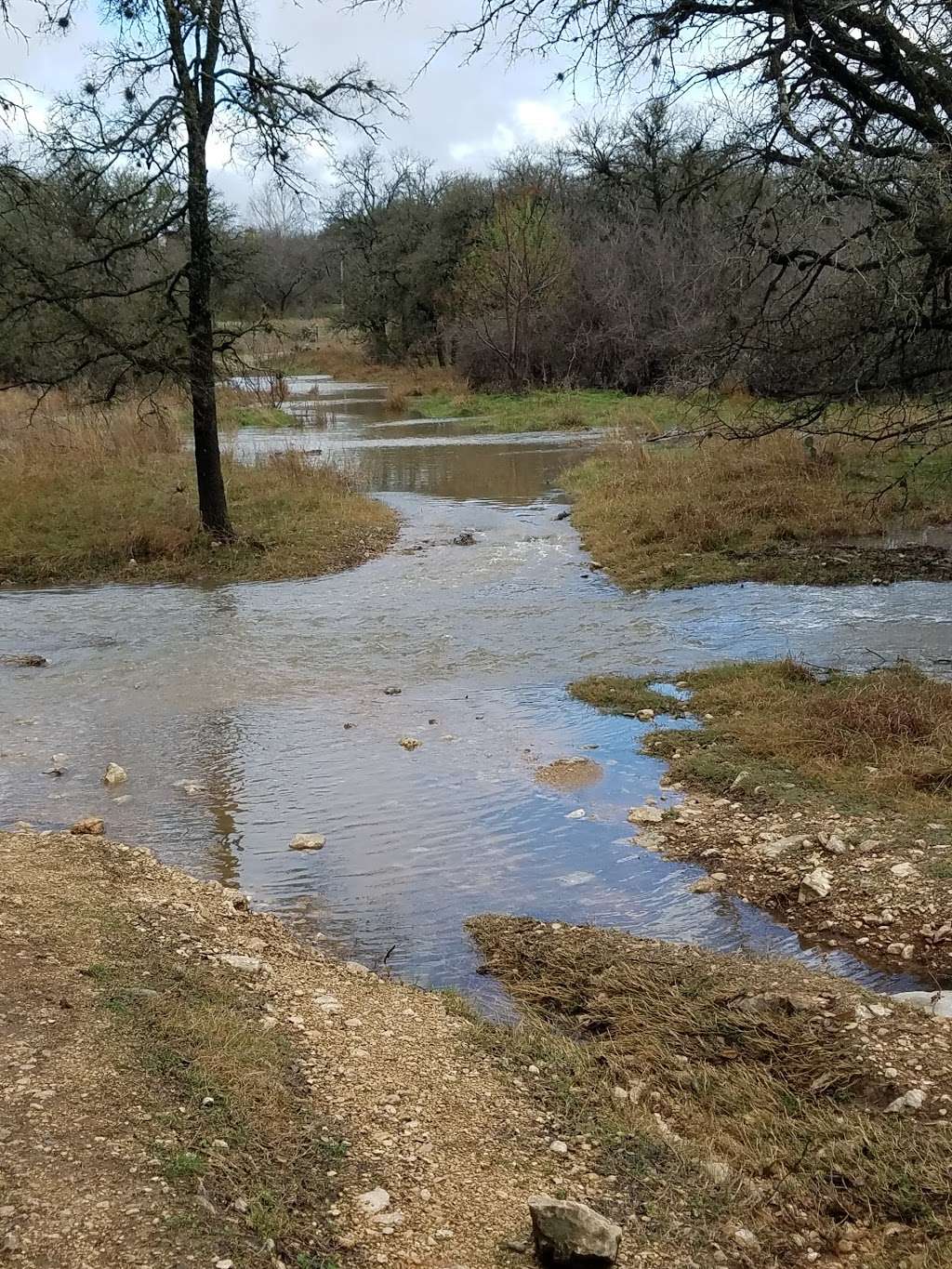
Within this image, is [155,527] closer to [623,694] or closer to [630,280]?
[623,694]

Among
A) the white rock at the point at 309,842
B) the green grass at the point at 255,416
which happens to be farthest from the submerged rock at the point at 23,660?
the green grass at the point at 255,416

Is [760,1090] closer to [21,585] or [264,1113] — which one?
[264,1113]

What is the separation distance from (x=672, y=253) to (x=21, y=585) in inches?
1158

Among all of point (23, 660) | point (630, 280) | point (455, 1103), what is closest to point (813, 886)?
point (455, 1103)

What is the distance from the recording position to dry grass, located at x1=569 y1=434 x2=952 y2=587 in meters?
13.8

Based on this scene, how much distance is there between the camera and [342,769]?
24.9 feet

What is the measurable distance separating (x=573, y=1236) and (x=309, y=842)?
3.82m

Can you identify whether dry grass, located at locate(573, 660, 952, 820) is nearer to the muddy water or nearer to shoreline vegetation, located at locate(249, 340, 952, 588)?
the muddy water

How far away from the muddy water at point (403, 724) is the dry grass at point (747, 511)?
78cm

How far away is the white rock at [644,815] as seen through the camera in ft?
20.9

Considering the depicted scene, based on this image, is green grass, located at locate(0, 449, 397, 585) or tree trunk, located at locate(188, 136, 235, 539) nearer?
tree trunk, located at locate(188, 136, 235, 539)

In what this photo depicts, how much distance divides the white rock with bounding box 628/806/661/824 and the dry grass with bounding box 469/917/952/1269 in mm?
1519

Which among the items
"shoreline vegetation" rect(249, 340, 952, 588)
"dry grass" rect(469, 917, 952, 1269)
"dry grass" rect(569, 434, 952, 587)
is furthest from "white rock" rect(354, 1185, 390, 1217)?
"dry grass" rect(569, 434, 952, 587)

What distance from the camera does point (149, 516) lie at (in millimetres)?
15695
